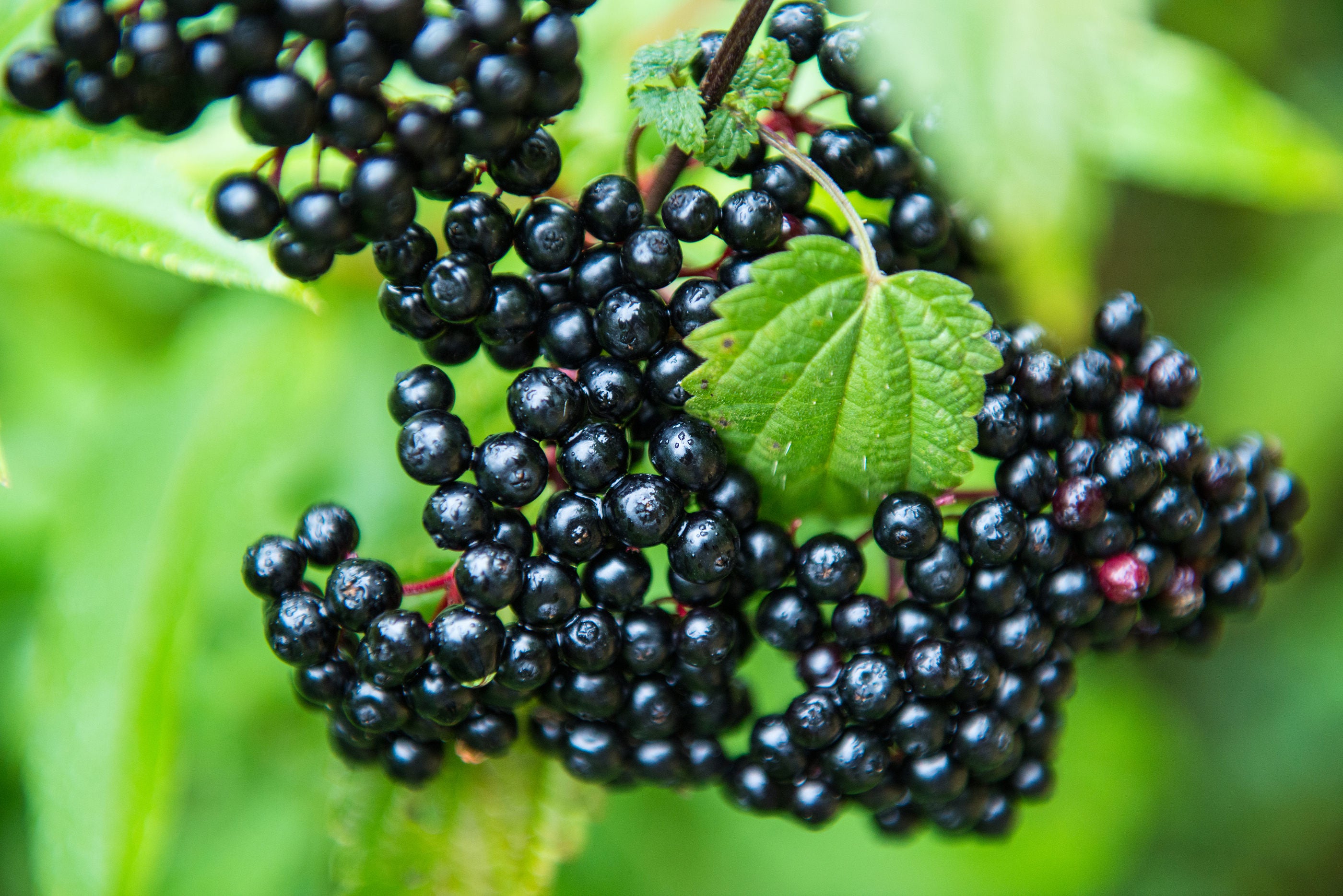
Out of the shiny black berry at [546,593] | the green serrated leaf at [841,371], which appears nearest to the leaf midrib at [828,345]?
the green serrated leaf at [841,371]

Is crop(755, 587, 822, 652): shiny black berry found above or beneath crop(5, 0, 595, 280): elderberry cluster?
beneath

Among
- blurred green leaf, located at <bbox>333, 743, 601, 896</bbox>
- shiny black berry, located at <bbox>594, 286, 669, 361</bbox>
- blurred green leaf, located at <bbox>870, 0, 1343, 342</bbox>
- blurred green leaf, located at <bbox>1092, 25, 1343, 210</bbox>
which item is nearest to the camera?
blurred green leaf, located at <bbox>870, 0, 1343, 342</bbox>

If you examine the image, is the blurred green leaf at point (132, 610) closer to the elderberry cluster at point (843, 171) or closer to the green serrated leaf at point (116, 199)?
the green serrated leaf at point (116, 199)

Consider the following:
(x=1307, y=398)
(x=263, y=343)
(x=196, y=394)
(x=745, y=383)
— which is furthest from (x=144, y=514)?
(x=1307, y=398)

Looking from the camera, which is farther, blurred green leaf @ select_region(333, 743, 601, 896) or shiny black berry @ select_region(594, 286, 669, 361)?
blurred green leaf @ select_region(333, 743, 601, 896)

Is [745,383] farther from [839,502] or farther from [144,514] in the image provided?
[144,514]

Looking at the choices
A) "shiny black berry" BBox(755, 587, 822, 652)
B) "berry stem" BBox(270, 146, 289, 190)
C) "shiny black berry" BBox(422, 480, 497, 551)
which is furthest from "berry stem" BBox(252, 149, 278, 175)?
"shiny black berry" BBox(755, 587, 822, 652)

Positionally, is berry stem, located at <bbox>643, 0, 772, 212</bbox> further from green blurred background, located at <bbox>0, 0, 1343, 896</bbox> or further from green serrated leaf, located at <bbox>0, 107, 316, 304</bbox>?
green serrated leaf, located at <bbox>0, 107, 316, 304</bbox>

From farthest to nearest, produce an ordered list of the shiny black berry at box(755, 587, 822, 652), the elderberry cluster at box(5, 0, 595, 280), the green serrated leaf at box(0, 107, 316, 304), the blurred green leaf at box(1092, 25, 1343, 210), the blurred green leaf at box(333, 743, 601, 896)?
1. the blurred green leaf at box(1092, 25, 1343, 210)
2. the blurred green leaf at box(333, 743, 601, 896)
3. the green serrated leaf at box(0, 107, 316, 304)
4. the shiny black berry at box(755, 587, 822, 652)
5. the elderberry cluster at box(5, 0, 595, 280)
